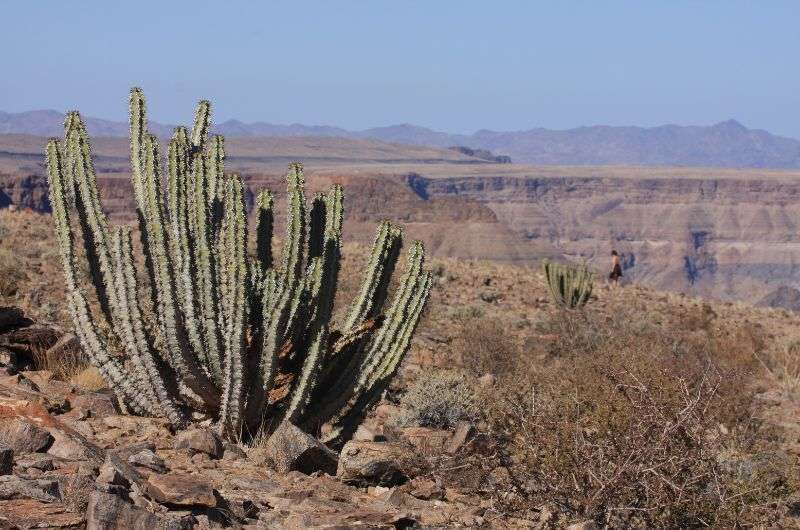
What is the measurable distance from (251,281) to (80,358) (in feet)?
7.33

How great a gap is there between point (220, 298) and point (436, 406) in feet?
7.64

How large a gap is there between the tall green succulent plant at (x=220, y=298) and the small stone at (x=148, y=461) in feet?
3.26

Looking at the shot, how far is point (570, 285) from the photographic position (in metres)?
19.5

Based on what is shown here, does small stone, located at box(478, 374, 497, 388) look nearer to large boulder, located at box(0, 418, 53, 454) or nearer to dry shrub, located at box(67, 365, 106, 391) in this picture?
→ dry shrub, located at box(67, 365, 106, 391)

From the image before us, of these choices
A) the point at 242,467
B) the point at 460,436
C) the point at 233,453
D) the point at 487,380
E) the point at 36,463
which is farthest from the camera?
the point at 487,380

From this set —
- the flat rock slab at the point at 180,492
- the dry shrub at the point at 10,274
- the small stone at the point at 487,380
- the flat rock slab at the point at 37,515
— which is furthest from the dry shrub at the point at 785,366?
the flat rock slab at the point at 37,515

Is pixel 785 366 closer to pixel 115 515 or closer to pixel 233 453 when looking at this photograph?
pixel 233 453

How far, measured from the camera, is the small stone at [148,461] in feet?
19.7

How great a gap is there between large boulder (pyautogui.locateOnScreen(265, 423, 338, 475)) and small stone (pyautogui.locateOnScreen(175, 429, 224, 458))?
1.01ft

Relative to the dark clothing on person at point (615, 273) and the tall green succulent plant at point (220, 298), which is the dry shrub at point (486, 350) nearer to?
the tall green succulent plant at point (220, 298)

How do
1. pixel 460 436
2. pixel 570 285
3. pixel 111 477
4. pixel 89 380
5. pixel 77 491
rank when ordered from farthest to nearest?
pixel 570 285 → pixel 89 380 → pixel 460 436 → pixel 111 477 → pixel 77 491

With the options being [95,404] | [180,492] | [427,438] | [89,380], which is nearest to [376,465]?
[427,438]

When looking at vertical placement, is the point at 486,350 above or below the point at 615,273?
above

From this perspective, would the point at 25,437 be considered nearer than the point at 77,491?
No
